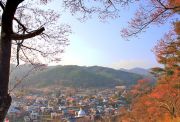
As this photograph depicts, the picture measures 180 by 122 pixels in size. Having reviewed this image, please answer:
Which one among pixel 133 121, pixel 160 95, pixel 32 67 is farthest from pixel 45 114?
pixel 32 67

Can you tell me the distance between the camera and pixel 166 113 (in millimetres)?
25891

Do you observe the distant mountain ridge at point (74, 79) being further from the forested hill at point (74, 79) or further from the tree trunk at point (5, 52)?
the tree trunk at point (5, 52)

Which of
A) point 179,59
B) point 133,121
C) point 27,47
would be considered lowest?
point 133,121

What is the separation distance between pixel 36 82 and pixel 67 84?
43.1ft

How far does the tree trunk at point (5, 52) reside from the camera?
15.6 feet

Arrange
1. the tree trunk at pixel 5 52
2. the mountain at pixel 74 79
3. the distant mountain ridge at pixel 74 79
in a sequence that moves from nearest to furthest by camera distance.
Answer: the tree trunk at pixel 5 52 < the distant mountain ridge at pixel 74 79 < the mountain at pixel 74 79

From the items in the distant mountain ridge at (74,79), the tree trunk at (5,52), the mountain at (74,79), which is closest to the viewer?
the tree trunk at (5,52)

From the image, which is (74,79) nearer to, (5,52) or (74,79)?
(74,79)

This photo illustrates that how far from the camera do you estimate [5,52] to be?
16.1 feet

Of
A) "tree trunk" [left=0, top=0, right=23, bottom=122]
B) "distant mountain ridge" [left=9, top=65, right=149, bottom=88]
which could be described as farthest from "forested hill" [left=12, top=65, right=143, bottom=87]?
"tree trunk" [left=0, top=0, right=23, bottom=122]

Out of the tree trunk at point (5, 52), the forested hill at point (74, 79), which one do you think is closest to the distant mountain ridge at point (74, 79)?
the forested hill at point (74, 79)

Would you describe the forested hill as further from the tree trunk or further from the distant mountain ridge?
the tree trunk

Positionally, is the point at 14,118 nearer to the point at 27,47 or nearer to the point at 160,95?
the point at 160,95

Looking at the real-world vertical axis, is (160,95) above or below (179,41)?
below
